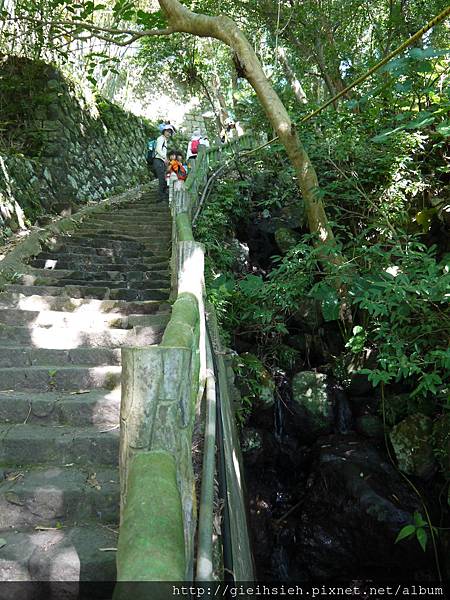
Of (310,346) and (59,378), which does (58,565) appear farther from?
(310,346)

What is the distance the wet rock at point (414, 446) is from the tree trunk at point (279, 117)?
240 cm

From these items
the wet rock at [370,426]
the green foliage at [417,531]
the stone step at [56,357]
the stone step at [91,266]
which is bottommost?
the green foliage at [417,531]

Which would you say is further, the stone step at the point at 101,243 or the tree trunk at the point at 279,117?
the stone step at the point at 101,243

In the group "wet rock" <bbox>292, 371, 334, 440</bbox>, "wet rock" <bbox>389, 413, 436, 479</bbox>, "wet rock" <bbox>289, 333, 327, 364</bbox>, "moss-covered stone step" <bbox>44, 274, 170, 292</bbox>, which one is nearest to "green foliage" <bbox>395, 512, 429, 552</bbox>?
"wet rock" <bbox>389, 413, 436, 479</bbox>

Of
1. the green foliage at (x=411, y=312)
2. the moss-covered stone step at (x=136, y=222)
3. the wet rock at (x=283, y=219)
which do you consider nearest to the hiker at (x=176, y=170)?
the moss-covered stone step at (x=136, y=222)

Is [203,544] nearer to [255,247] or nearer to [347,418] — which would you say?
[347,418]

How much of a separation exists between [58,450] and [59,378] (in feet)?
2.68

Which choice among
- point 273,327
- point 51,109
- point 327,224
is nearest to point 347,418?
point 273,327

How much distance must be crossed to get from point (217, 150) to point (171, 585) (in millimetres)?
10763

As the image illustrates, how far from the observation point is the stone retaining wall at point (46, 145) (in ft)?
25.7

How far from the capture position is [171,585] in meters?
1.25

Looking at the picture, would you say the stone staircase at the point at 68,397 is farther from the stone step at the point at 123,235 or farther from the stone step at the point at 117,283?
the stone step at the point at 123,235

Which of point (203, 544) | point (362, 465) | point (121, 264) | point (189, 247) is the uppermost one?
point (121, 264)

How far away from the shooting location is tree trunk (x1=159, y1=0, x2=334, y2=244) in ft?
19.6
